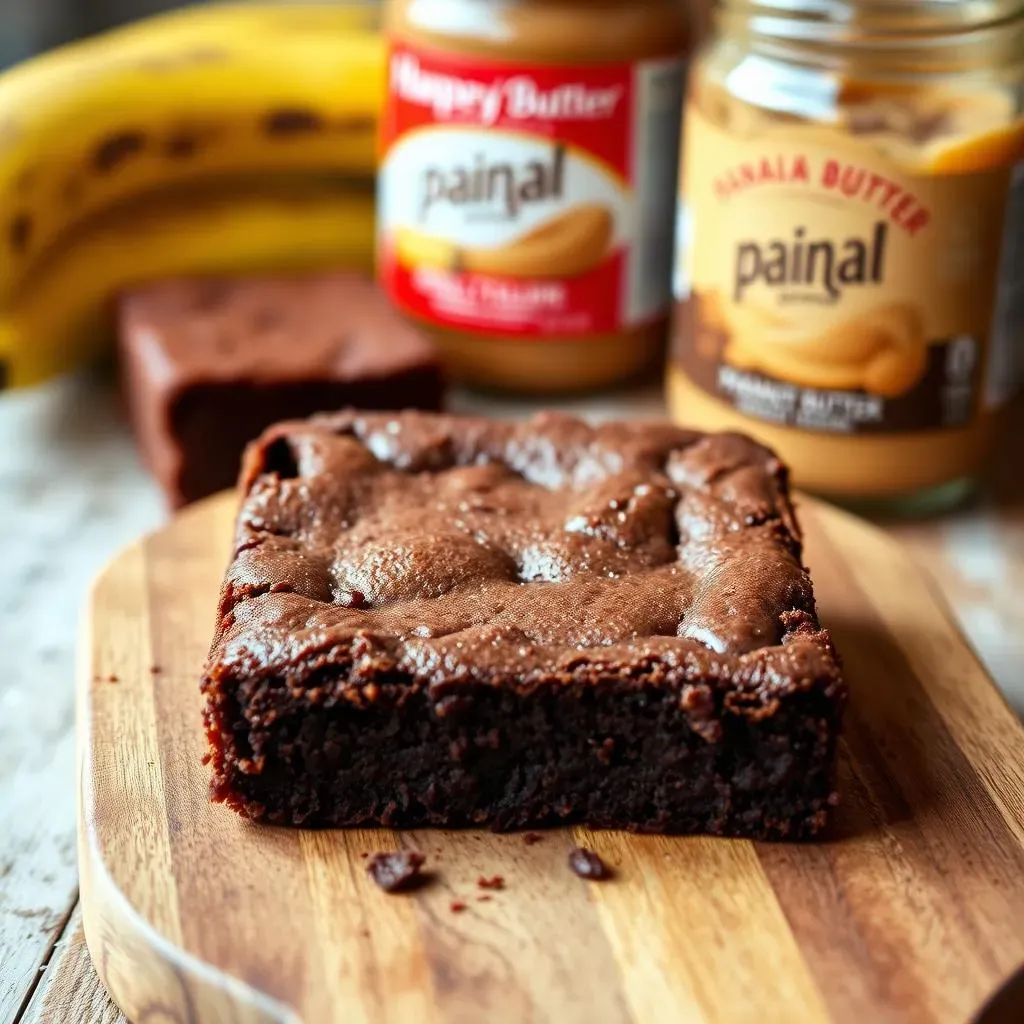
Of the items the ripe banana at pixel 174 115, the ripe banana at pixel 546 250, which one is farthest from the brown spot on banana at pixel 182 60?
the ripe banana at pixel 546 250

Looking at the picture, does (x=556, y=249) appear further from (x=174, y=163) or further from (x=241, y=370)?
(x=174, y=163)

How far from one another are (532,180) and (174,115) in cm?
65

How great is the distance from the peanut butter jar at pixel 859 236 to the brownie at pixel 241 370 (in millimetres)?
469

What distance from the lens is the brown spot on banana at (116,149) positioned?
2.52m

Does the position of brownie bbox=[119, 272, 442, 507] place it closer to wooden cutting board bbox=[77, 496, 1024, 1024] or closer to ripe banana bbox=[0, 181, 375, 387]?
ripe banana bbox=[0, 181, 375, 387]

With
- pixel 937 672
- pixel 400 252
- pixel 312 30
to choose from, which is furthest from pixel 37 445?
pixel 937 672

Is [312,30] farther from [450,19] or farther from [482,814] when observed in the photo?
[482,814]

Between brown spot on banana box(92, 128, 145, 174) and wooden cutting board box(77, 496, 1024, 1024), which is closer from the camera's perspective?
wooden cutting board box(77, 496, 1024, 1024)

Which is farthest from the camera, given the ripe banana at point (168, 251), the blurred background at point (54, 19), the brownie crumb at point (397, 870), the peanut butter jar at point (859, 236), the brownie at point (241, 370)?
the blurred background at point (54, 19)

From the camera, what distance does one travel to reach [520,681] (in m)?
A: 1.44

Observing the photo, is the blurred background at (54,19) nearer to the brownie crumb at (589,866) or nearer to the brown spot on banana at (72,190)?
the brown spot on banana at (72,190)

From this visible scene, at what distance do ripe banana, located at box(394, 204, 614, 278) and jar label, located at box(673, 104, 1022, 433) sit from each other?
0.76 ft

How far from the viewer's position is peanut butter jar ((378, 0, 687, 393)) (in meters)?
2.29

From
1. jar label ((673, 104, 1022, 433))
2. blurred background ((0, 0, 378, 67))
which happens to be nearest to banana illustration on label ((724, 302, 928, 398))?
jar label ((673, 104, 1022, 433))
